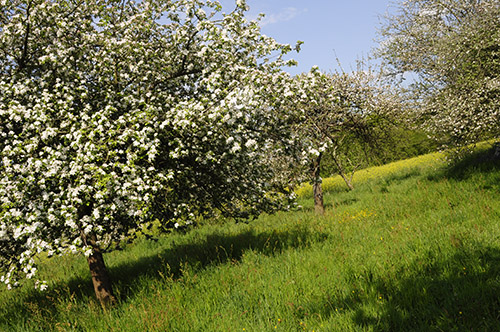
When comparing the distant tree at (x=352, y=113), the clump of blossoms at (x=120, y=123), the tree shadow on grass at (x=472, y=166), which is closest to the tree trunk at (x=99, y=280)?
the clump of blossoms at (x=120, y=123)

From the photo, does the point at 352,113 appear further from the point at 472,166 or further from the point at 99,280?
the point at 99,280

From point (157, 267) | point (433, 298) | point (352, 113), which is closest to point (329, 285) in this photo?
point (433, 298)

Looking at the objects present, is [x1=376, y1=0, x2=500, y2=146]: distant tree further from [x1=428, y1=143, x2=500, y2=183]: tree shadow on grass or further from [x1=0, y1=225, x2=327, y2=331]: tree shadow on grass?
[x1=0, y1=225, x2=327, y2=331]: tree shadow on grass

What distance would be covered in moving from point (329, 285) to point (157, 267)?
5.73 m

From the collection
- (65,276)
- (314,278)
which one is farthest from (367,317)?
(65,276)

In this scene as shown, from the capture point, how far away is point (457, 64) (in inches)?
548

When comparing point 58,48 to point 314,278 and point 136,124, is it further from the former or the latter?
point 314,278

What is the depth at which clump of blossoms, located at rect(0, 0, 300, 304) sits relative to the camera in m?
5.82

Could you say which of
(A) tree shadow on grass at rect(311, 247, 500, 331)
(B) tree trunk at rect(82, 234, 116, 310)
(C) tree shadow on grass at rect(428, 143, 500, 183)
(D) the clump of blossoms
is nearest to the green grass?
(A) tree shadow on grass at rect(311, 247, 500, 331)

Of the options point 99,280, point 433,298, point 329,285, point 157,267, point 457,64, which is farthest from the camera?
point 457,64

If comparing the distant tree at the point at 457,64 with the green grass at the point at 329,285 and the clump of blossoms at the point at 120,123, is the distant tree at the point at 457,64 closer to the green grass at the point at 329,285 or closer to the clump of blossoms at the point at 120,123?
the green grass at the point at 329,285

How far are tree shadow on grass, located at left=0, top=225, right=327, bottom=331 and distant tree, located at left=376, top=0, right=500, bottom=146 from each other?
8.43m

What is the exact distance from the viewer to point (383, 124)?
16984 mm

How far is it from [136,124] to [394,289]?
5.48 m
